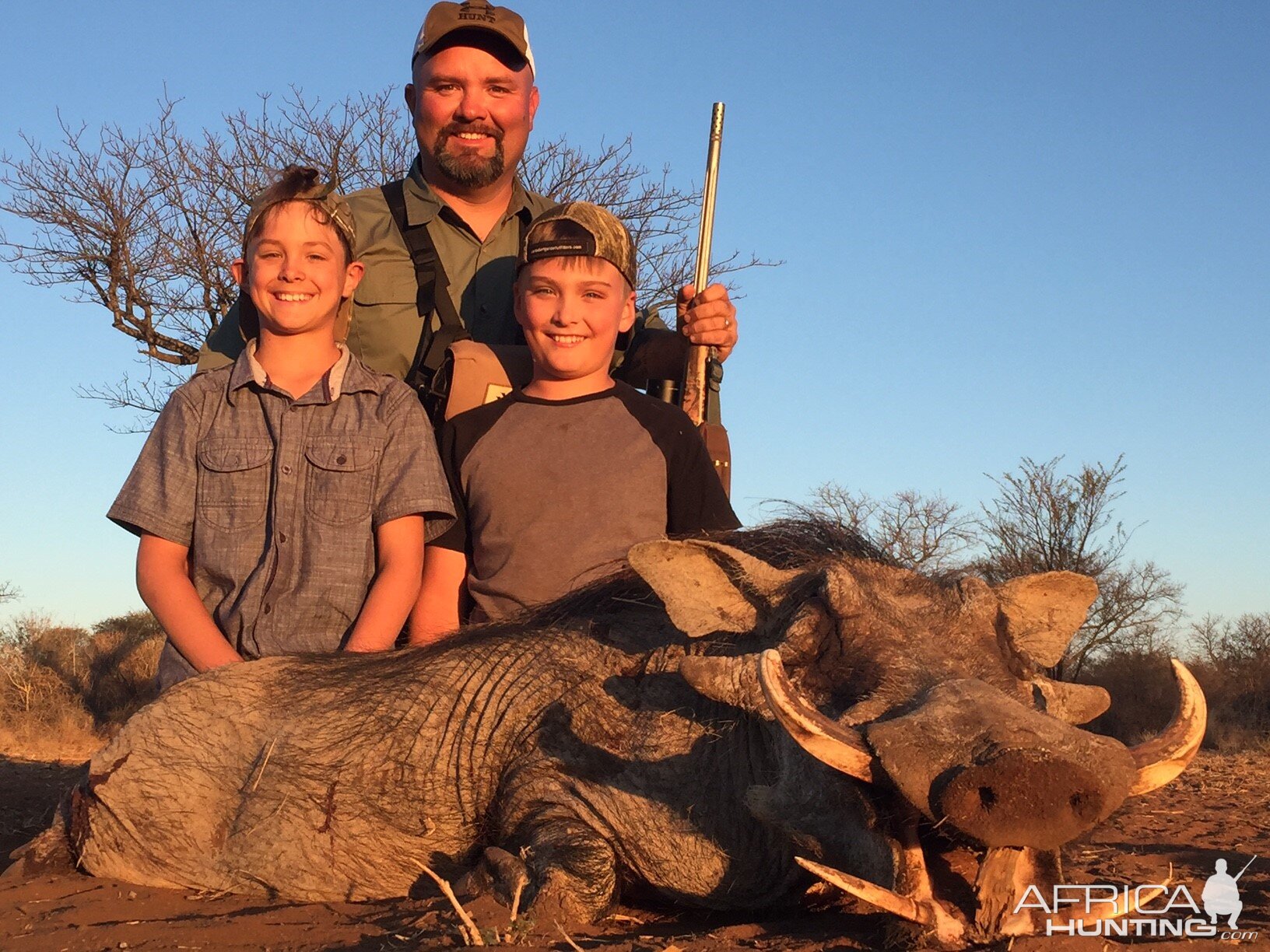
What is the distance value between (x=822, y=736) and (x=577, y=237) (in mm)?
2851

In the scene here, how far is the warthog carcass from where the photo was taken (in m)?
2.51

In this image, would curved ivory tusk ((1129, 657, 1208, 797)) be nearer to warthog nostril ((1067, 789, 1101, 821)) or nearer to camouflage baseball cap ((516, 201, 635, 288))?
warthog nostril ((1067, 789, 1101, 821))

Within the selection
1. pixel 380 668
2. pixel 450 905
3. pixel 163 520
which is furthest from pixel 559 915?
pixel 163 520

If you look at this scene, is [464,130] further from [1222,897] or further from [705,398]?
[1222,897]

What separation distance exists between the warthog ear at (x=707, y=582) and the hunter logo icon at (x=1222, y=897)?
1307 millimetres

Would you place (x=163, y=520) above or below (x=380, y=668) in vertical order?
above

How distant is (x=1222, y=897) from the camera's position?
3.43 meters

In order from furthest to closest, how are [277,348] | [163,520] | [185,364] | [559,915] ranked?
[185,364] < [277,348] < [163,520] < [559,915]

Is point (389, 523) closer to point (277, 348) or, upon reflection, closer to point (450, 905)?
point (277, 348)

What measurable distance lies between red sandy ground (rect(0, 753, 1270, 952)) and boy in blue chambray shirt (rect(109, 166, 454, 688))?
3.02 feet

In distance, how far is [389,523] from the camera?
4664 mm

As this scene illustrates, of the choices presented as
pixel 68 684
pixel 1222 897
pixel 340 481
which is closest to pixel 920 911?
pixel 1222 897

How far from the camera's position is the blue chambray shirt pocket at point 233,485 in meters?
4.68

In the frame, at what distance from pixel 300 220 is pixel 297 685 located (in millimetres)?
1831
